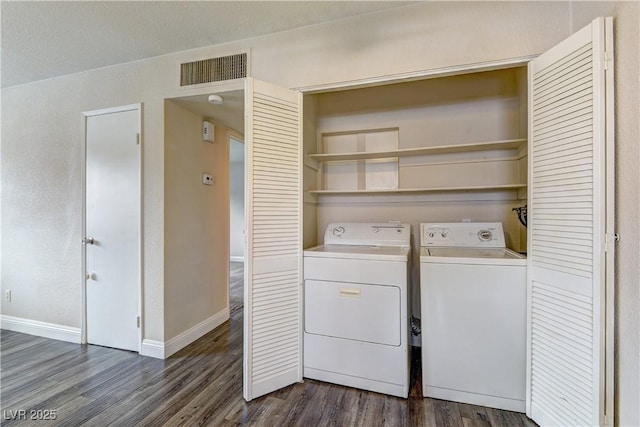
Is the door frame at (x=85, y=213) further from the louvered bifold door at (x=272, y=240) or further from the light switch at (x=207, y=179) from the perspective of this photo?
the louvered bifold door at (x=272, y=240)

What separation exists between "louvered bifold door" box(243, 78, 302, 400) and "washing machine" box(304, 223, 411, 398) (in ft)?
0.40

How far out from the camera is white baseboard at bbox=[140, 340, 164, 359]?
2.40 meters

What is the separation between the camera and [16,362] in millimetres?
2350

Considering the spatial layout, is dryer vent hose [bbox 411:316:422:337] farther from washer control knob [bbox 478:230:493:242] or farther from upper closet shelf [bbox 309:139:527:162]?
upper closet shelf [bbox 309:139:527:162]

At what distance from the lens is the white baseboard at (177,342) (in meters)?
2.40

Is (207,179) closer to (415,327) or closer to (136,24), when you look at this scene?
(136,24)

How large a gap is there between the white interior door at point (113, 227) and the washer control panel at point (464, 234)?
97.8 inches

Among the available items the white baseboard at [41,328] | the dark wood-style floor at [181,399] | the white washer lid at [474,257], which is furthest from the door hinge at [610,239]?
the white baseboard at [41,328]

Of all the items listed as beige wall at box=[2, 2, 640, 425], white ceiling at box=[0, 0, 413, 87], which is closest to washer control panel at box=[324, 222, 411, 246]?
beige wall at box=[2, 2, 640, 425]

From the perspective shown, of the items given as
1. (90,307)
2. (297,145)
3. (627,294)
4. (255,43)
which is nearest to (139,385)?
(90,307)

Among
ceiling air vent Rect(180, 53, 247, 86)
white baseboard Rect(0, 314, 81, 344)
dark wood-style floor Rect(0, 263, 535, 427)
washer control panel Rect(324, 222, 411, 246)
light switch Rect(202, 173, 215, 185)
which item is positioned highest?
ceiling air vent Rect(180, 53, 247, 86)

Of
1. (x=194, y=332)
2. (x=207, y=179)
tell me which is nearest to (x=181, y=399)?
(x=194, y=332)

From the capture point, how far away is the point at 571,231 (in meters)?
1.43

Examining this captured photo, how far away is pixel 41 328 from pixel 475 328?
3.95 meters
